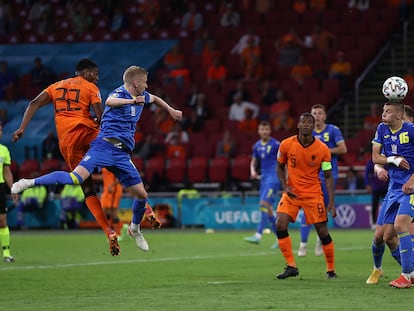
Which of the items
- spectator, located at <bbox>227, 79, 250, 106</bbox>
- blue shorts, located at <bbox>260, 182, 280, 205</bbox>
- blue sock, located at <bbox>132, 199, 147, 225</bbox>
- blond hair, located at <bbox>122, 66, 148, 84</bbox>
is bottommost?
blue shorts, located at <bbox>260, 182, 280, 205</bbox>

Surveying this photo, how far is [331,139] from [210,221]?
1218cm

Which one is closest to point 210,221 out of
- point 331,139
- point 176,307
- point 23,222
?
point 23,222

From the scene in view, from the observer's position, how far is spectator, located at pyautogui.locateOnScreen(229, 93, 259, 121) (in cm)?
3409

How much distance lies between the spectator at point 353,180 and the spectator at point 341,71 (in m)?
4.57

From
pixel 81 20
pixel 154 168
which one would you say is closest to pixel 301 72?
pixel 154 168

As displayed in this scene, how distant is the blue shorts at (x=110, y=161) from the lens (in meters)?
14.9

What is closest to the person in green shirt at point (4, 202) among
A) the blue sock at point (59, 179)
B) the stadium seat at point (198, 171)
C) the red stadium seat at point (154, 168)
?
the blue sock at point (59, 179)

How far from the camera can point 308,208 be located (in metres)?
15.6

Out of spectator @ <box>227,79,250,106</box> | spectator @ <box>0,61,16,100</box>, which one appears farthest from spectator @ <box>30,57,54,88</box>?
spectator @ <box>227,79,250,106</box>

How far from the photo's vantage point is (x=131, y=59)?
3978 centimetres

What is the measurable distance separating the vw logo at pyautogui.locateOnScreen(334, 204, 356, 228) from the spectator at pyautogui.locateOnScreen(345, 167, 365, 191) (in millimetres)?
561

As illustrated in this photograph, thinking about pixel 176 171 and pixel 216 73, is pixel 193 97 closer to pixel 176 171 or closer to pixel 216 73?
pixel 216 73

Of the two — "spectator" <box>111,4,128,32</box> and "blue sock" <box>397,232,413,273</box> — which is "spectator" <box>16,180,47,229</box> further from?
"blue sock" <box>397,232,413,273</box>

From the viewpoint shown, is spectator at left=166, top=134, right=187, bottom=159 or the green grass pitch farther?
spectator at left=166, top=134, right=187, bottom=159
